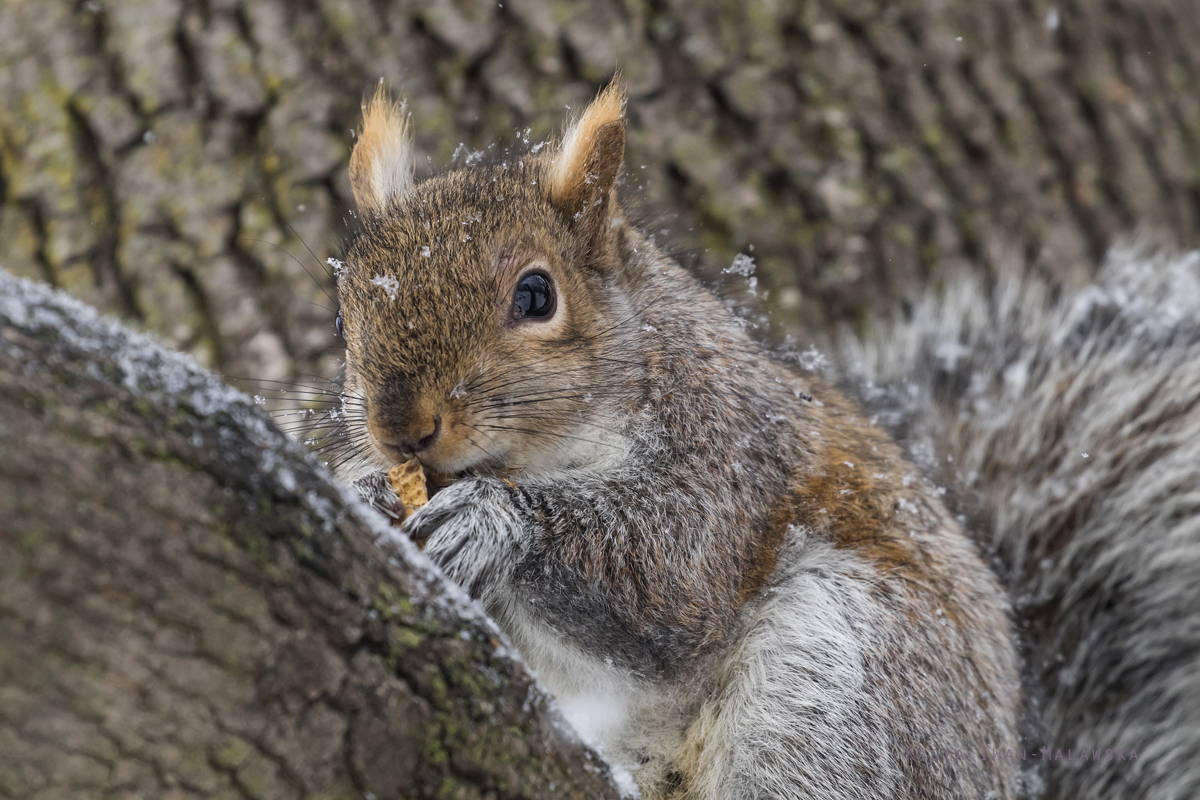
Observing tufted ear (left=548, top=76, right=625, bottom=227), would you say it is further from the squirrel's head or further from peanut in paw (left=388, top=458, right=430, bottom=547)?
peanut in paw (left=388, top=458, right=430, bottom=547)

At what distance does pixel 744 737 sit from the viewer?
1447mm

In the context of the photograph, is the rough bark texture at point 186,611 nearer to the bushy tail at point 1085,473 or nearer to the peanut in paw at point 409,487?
the peanut in paw at point 409,487

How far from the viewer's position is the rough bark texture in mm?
663

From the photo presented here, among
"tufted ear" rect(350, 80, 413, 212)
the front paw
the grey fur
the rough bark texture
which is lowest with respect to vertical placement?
the rough bark texture

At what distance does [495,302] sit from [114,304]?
1169 millimetres

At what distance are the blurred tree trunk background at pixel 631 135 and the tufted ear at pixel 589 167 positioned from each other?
0.37 m

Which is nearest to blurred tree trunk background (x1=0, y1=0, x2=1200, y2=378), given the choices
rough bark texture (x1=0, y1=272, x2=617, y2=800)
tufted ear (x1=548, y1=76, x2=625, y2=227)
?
tufted ear (x1=548, y1=76, x2=625, y2=227)

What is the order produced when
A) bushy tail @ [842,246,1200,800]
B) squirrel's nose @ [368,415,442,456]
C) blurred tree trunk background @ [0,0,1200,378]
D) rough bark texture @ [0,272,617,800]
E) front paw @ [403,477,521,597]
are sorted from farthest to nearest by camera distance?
blurred tree trunk background @ [0,0,1200,378] → bushy tail @ [842,246,1200,800] → front paw @ [403,477,521,597] → squirrel's nose @ [368,415,442,456] → rough bark texture @ [0,272,617,800]

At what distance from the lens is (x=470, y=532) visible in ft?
4.53

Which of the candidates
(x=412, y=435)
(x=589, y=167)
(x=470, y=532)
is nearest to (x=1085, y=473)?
(x=589, y=167)

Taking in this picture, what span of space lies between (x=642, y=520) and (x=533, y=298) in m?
0.39

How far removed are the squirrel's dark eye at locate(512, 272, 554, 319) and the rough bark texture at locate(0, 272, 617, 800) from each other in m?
0.61

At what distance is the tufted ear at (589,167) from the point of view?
61.0 inches

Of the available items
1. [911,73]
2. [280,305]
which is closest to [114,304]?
[280,305]
